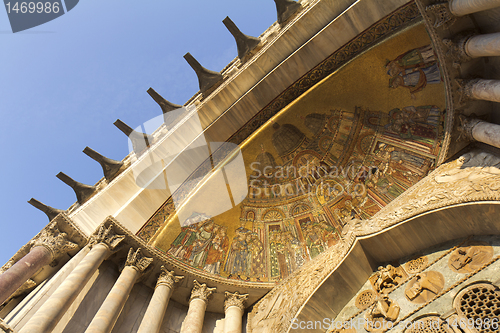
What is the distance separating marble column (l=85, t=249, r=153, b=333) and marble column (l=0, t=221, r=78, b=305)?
1.40 meters

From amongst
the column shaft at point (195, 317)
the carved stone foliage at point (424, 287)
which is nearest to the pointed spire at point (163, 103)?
the column shaft at point (195, 317)

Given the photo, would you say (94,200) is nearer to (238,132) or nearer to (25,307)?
(25,307)

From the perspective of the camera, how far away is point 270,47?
30.0ft

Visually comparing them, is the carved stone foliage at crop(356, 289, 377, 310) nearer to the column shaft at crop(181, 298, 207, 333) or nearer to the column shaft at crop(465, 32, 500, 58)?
the column shaft at crop(181, 298, 207, 333)

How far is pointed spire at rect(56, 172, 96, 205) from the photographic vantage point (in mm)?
8969

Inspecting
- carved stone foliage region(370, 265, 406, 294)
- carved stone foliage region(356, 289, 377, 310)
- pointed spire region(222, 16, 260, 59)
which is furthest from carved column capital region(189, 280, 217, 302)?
pointed spire region(222, 16, 260, 59)

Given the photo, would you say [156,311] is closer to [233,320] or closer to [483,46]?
[233,320]

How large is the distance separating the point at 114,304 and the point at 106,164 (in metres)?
4.47

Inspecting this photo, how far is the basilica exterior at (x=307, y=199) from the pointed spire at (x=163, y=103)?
6cm

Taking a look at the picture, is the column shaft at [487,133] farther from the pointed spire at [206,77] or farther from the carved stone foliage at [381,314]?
the pointed spire at [206,77]

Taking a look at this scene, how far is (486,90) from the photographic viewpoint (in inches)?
252

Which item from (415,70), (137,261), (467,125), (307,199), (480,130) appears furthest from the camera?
(307,199)

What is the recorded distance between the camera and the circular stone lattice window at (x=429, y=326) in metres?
5.38

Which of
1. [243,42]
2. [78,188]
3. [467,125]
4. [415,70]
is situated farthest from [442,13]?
[78,188]
